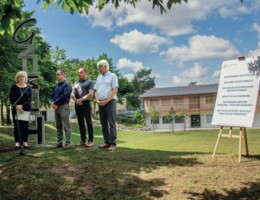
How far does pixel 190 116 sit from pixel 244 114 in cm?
4756

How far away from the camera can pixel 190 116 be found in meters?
53.6

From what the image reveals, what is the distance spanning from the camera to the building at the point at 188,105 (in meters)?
53.0

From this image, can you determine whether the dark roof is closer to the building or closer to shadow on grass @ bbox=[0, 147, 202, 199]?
the building

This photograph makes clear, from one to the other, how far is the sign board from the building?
45.0 metres

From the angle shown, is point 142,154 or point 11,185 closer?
point 11,185

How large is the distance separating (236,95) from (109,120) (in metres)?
2.65

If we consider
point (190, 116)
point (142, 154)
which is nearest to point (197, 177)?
point (142, 154)

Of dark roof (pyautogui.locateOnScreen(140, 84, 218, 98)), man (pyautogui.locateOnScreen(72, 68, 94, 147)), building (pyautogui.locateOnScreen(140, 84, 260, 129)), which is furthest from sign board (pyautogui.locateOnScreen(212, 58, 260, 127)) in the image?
dark roof (pyautogui.locateOnScreen(140, 84, 218, 98))

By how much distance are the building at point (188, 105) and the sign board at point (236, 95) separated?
45.0 m

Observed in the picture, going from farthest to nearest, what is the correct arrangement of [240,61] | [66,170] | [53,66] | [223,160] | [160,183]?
[53,66], [240,61], [223,160], [66,170], [160,183]

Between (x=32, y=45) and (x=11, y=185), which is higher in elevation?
(x=32, y=45)

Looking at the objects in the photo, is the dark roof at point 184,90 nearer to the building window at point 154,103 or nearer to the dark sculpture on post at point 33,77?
the building window at point 154,103

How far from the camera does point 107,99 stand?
7.09m

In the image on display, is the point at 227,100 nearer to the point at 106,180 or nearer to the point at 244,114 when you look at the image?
the point at 244,114
